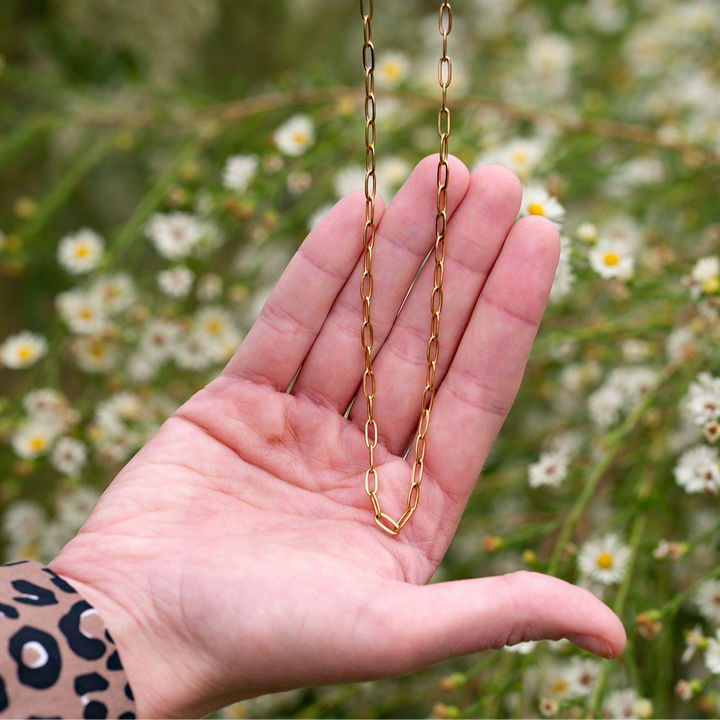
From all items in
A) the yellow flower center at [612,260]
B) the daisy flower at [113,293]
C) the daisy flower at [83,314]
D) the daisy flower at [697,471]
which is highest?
the yellow flower center at [612,260]

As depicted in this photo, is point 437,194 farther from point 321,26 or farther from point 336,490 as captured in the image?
point 321,26

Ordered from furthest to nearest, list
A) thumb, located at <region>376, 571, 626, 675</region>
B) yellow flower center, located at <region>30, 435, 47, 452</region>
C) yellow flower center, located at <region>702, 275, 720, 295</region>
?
yellow flower center, located at <region>30, 435, 47, 452</region> < yellow flower center, located at <region>702, 275, 720, 295</region> < thumb, located at <region>376, 571, 626, 675</region>

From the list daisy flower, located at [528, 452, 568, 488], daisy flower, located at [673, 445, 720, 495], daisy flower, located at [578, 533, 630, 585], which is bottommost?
daisy flower, located at [578, 533, 630, 585]

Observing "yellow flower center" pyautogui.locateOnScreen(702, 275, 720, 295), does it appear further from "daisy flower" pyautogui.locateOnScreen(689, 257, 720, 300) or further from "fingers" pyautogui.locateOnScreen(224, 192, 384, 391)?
"fingers" pyautogui.locateOnScreen(224, 192, 384, 391)

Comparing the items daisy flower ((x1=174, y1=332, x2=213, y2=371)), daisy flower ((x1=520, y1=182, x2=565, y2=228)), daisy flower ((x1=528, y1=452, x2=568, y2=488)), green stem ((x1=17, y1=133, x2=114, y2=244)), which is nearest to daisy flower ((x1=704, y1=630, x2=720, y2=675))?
daisy flower ((x1=528, y1=452, x2=568, y2=488))

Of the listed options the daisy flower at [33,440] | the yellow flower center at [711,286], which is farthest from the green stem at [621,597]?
the daisy flower at [33,440]

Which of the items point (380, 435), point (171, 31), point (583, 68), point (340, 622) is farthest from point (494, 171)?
point (171, 31)

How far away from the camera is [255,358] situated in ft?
2.55

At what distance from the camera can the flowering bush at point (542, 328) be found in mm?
807

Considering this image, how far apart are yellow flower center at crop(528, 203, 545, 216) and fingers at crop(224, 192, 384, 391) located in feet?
0.60

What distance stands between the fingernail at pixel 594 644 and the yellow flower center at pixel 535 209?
1.45 feet

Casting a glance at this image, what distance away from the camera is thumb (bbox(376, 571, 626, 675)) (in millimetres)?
547

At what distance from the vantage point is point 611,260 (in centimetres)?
82

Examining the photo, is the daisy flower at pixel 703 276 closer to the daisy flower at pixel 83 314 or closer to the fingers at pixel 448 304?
the fingers at pixel 448 304
